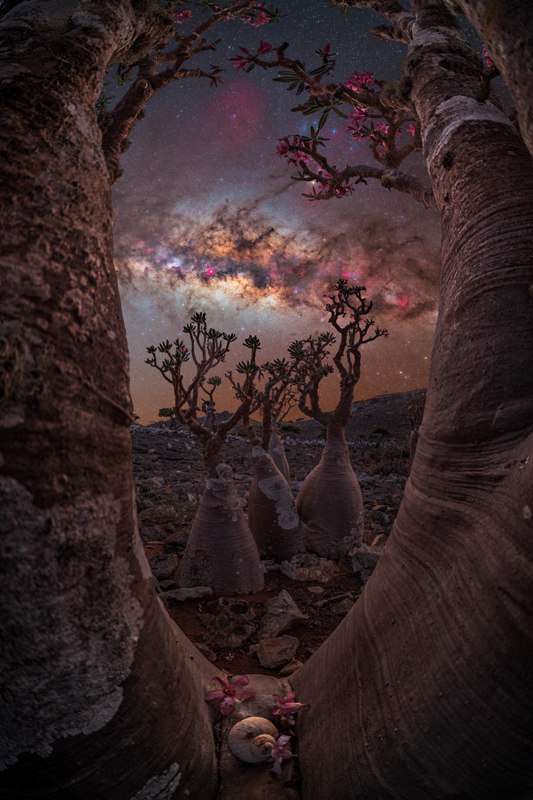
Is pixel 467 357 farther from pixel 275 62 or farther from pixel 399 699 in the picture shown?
pixel 275 62

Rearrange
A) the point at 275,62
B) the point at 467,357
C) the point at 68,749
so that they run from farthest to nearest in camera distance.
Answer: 1. the point at 275,62
2. the point at 467,357
3. the point at 68,749

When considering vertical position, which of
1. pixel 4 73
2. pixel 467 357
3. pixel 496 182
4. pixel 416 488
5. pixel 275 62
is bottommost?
pixel 416 488

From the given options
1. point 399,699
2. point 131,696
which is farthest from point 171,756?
point 399,699

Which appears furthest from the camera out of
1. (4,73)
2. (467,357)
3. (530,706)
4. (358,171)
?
(358,171)

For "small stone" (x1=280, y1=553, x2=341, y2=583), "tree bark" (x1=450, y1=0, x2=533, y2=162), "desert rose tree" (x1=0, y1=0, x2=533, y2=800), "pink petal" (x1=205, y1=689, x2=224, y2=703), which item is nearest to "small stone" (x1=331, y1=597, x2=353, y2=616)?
"small stone" (x1=280, y1=553, x2=341, y2=583)

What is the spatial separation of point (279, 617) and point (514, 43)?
12.2ft

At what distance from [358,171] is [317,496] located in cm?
389

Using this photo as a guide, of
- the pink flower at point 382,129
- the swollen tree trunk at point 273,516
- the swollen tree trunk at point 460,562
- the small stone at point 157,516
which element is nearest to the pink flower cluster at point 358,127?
the pink flower at point 382,129

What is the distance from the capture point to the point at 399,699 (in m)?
1.13

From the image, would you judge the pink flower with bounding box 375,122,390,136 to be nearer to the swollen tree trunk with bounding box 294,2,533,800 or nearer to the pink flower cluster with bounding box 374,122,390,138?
the pink flower cluster with bounding box 374,122,390,138

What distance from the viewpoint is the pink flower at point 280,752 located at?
1.33 metres

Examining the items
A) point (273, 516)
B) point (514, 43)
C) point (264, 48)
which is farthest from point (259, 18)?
point (273, 516)

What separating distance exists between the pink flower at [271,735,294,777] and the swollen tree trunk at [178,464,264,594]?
8.55ft

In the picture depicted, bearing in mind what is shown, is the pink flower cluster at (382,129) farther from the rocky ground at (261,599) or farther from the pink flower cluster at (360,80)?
the rocky ground at (261,599)
